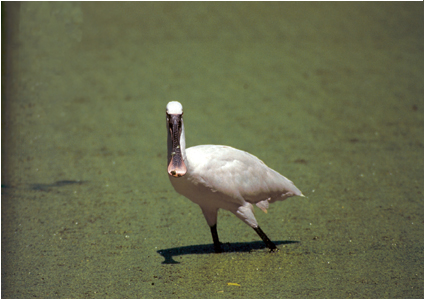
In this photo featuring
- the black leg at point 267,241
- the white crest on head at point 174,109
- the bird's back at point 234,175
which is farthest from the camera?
the black leg at point 267,241

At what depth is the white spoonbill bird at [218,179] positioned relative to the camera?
299cm

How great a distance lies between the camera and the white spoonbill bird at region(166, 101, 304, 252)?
299cm

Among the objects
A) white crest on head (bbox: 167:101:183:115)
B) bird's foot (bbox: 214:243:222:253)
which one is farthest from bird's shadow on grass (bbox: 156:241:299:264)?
white crest on head (bbox: 167:101:183:115)

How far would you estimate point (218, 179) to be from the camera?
123 inches

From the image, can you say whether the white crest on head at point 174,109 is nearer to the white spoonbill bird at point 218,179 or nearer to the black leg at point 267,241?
the white spoonbill bird at point 218,179

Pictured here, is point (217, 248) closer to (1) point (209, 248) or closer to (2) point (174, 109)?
(1) point (209, 248)

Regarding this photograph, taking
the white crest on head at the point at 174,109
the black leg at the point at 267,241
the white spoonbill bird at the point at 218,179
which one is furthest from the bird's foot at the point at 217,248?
the white crest on head at the point at 174,109

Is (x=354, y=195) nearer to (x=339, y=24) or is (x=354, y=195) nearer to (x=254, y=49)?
(x=254, y=49)

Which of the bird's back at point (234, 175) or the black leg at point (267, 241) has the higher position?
the bird's back at point (234, 175)

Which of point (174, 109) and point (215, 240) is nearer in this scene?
point (174, 109)

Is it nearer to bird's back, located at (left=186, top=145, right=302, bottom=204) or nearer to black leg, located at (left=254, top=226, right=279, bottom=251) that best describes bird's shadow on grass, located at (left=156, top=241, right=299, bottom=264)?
black leg, located at (left=254, top=226, right=279, bottom=251)

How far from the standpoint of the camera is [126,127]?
17.6 ft

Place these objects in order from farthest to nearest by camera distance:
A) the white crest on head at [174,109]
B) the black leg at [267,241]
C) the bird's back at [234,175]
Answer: the black leg at [267,241], the bird's back at [234,175], the white crest on head at [174,109]

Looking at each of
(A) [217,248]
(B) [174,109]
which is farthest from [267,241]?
(B) [174,109]
